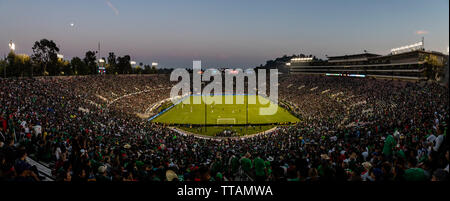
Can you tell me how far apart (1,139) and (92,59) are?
93.6 m

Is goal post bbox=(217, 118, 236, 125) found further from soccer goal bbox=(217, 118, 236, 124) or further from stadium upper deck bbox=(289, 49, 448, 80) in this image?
stadium upper deck bbox=(289, 49, 448, 80)

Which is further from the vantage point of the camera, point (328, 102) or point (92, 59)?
point (92, 59)

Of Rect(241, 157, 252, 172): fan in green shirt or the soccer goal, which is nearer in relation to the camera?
Rect(241, 157, 252, 172): fan in green shirt

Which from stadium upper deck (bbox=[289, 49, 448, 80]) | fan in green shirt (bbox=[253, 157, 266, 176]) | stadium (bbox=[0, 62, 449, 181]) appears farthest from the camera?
stadium upper deck (bbox=[289, 49, 448, 80])

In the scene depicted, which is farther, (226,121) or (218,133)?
(226,121)

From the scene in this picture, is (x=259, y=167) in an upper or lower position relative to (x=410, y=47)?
lower

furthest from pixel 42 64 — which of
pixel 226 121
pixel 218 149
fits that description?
pixel 218 149

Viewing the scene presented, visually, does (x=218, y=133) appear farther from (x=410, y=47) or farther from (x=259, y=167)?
(x=410, y=47)

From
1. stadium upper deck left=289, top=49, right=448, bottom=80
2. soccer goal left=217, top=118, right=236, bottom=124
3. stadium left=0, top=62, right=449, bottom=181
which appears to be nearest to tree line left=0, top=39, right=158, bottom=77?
stadium left=0, top=62, right=449, bottom=181

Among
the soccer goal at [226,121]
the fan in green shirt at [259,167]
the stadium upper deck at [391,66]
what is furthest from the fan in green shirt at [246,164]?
the soccer goal at [226,121]

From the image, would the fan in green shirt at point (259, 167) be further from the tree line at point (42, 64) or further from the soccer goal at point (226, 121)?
the tree line at point (42, 64)

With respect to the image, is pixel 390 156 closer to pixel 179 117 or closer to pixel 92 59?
pixel 179 117
